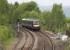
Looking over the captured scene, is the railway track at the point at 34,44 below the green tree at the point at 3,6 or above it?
below

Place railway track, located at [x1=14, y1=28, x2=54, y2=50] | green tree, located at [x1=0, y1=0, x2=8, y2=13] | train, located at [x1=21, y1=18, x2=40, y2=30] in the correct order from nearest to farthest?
railway track, located at [x1=14, y1=28, x2=54, y2=50], green tree, located at [x1=0, y1=0, x2=8, y2=13], train, located at [x1=21, y1=18, x2=40, y2=30]

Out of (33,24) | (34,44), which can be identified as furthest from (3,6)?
(34,44)

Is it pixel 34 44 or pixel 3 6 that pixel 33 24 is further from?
pixel 34 44

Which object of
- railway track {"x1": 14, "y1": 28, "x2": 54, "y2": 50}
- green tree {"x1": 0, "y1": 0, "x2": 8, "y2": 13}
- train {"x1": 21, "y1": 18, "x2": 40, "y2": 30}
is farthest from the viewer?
train {"x1": 21, "y1": 18, "x2": 40, "y2": 30}

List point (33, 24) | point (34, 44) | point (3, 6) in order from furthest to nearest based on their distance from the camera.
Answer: point (33, 24) → point (3, 6) → point (34, 44)

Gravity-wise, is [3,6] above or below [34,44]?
above

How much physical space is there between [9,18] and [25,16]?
744 inches

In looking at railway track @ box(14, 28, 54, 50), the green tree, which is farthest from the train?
railway track @ box(14, 28, 54, 50)

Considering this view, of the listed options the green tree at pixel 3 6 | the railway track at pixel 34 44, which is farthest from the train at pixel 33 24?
the railway track at pixel 34 44

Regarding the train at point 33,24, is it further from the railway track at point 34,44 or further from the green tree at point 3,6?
the railway track at point 34,44

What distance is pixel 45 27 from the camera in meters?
40.4

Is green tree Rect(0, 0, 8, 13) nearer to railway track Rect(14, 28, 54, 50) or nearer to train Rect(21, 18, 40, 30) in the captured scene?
train Rect(21, 18, 40, 30)

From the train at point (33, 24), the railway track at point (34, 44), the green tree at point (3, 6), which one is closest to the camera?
the railway track at point (34, 44)

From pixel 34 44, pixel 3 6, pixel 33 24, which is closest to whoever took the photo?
pixel 34 44
